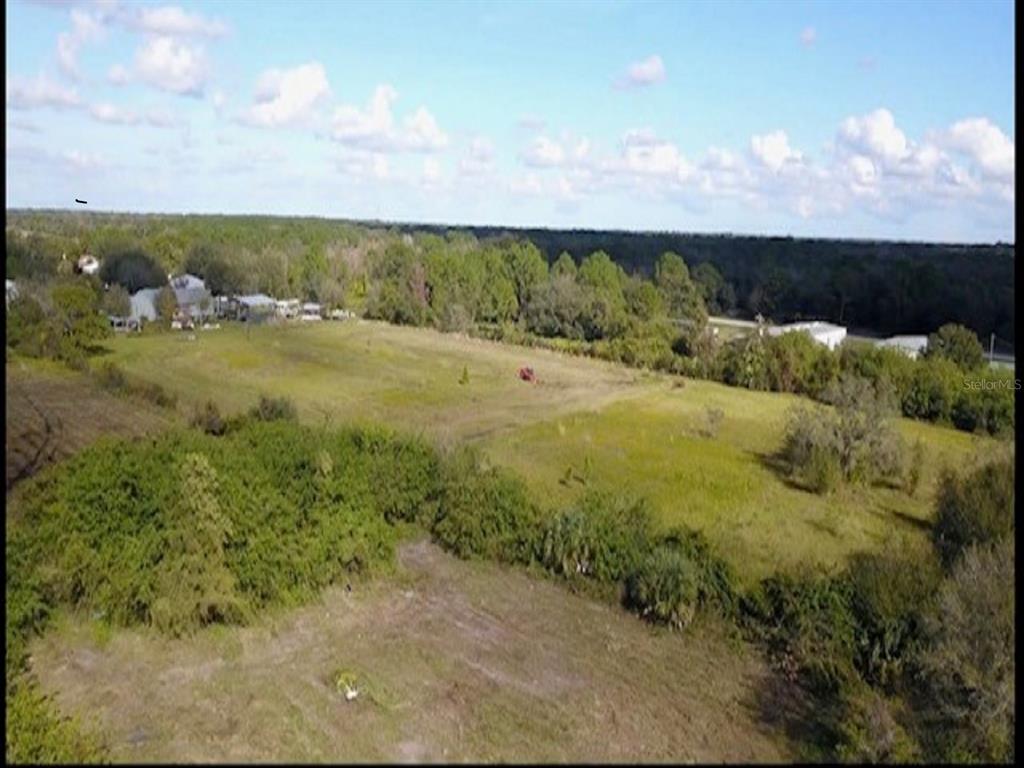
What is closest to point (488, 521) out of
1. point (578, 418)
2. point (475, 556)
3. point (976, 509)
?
point (475, 556)

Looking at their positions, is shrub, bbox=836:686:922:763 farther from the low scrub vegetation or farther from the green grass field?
the green grass field

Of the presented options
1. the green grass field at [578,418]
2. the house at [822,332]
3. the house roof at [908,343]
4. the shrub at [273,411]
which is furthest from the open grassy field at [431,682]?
the house roof at [908,343]

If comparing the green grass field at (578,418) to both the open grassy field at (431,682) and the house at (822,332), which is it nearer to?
the open grassy field at (431,682)

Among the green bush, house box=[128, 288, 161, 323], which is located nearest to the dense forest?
house box=[128, 288, 161, 323]

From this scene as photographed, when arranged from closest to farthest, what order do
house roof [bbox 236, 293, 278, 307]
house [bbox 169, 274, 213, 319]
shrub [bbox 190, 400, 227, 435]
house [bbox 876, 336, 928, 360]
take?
shrub [bbox 190, 400, 227, 435] < house [bbox 876, 336, 928, 360] < house [bbox 169, 274, 213, 319] < house roof [bbox 236, 293, 278, 307]

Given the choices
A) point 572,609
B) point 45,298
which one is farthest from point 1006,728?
point 45,298

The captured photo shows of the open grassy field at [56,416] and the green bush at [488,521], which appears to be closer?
the open grassy field at [56,416]

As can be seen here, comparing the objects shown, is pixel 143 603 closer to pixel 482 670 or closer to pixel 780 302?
pixel 482 670
